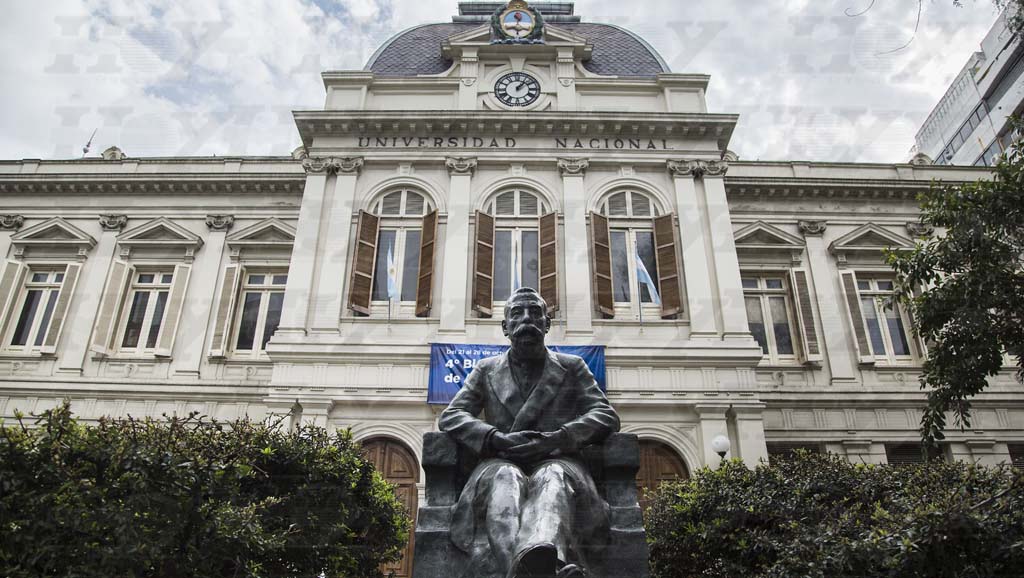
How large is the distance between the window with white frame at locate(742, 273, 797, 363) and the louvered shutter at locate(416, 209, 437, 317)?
778 centimetres

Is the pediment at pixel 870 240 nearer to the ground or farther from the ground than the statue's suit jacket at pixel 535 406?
farther from the ground

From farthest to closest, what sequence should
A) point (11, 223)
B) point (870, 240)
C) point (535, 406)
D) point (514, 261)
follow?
point (11, 223)
point (870, 240)
point (514, 261)
point (535, 406)

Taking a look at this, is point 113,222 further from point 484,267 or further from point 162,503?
point 162,503

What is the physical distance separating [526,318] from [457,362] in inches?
357

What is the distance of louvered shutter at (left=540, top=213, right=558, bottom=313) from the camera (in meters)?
14.6

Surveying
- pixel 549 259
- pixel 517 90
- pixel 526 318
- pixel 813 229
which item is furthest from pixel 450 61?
pixel 526 318

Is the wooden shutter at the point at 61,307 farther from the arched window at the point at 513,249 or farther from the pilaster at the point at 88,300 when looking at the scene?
the arched window at the point at 513,249

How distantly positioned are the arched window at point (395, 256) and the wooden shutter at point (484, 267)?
99cm

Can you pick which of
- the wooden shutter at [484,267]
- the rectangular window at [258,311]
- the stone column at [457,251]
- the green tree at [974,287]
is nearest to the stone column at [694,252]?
the wooden shutter at [484,267]

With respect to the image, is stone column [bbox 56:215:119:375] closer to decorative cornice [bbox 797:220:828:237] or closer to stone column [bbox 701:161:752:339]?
stone column [bbox 701:161:752:339]

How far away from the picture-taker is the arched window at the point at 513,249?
48.6ft

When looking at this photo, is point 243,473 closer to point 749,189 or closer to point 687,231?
point 687,231

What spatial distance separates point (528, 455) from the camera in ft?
14.3

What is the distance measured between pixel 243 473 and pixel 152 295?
13.2m
